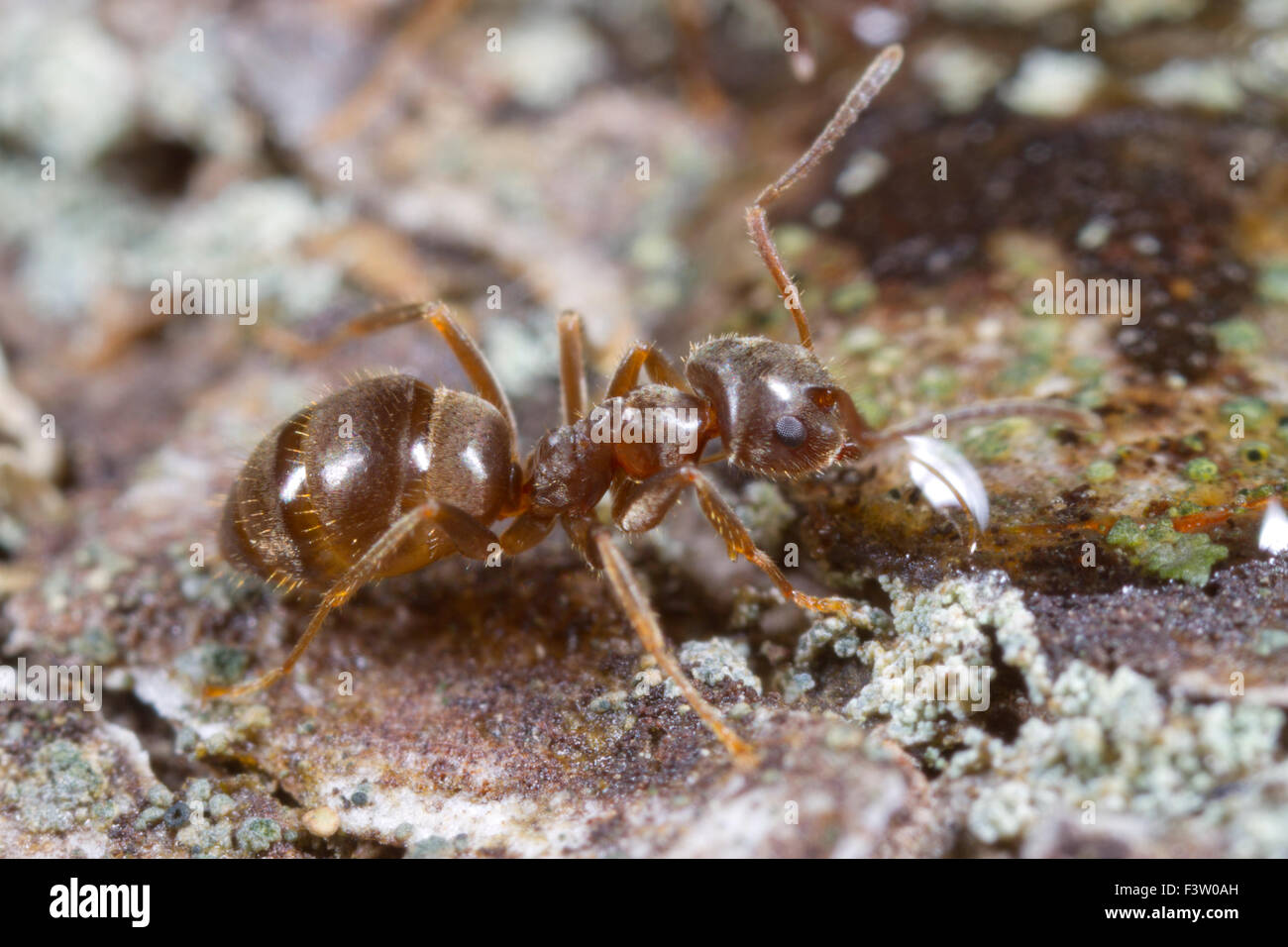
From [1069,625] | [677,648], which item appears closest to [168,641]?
[677,648]

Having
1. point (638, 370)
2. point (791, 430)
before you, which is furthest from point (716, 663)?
point (638, 370)

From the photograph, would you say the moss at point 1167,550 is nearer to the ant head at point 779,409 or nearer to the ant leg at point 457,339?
the ant head at point 779,409

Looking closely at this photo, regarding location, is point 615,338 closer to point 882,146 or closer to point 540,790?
point 882,146

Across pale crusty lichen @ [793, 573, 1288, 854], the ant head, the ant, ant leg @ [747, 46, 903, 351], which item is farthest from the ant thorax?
pale crusty lichen @ [793, 573, 1288, 854]

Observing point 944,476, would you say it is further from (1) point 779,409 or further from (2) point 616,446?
(2) point 616,446

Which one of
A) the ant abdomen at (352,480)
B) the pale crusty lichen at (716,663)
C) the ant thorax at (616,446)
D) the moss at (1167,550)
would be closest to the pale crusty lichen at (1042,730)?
the pale crusty lichen at (716,663)
